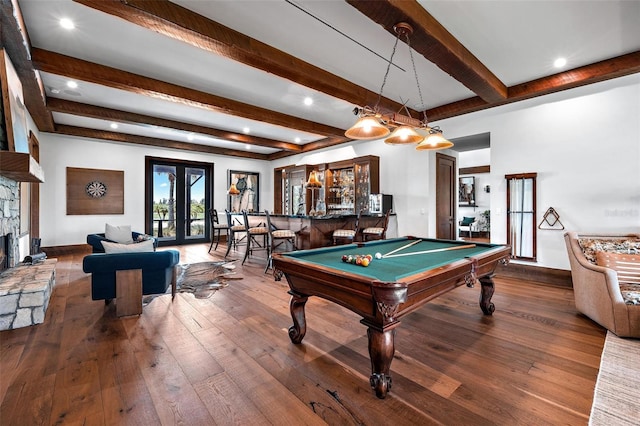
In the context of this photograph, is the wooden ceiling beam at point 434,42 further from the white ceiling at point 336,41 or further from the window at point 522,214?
the window at point 522,214

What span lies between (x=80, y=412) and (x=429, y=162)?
624 centimetres

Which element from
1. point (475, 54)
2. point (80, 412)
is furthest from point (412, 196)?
point (80, 412)

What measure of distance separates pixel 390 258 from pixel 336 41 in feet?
8.47

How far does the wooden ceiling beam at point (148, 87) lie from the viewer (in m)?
3.64

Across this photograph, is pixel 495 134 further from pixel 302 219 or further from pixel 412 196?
pixel 302 219

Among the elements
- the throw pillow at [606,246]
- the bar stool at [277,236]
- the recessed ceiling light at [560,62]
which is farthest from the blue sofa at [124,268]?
the recessed ceiling light at [560,62]

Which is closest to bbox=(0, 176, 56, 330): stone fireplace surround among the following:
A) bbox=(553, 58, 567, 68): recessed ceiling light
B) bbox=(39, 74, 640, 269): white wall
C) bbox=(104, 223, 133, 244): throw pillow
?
bbox=(104, 223, 133, 244): throw pillow

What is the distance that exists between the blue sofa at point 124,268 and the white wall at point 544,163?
4975mm

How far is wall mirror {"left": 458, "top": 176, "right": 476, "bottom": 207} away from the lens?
10930mm

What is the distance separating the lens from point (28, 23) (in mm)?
3025

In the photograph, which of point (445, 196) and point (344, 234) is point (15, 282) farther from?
point (445, 196)

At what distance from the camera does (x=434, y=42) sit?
2.98 m

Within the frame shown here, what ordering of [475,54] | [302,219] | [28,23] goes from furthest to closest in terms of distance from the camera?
[302,219] < [475,54] < [28,23]

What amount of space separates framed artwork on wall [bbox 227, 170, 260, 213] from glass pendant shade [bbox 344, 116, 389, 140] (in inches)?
292
